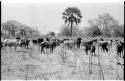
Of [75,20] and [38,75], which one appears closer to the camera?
[38,75]

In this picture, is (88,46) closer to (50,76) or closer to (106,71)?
(106,71)

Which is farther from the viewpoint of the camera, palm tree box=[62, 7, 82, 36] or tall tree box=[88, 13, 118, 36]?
palm tree box=[62, 7, 82, 36]

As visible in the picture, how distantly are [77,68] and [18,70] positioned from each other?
2.09m

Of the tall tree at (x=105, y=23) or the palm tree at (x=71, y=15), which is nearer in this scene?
the tall tree at (x=105, y=23)

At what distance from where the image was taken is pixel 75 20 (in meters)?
26.0

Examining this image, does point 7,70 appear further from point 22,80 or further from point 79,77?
point 79,77

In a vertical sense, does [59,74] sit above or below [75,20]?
below

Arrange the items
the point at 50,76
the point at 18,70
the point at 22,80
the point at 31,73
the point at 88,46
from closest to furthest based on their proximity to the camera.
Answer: the point at 22,80
the point at 50,76
the point at 31,73
the point at 18,70
the point at 88,46

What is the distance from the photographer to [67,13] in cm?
2625

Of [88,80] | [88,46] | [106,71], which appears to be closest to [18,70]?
[88,80]

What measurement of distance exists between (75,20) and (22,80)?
21.6m

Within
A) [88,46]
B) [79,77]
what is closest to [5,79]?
[79,77]

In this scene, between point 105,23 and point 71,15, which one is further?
point 71,15

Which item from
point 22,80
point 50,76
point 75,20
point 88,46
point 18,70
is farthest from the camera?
point 75,20
